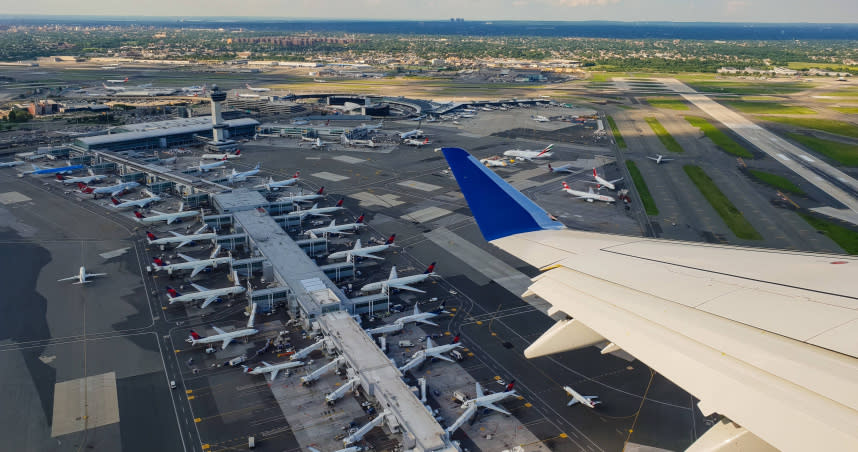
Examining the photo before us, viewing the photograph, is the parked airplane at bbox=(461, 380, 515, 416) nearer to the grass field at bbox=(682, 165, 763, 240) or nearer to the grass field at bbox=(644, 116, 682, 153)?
the grass field at bbox=(682, 165, 763, 240)

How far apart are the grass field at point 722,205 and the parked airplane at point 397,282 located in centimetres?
4131

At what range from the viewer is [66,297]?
175 feet

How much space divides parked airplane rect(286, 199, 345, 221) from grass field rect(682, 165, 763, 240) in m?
53.7

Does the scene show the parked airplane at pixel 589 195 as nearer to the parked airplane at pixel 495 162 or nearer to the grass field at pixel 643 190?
the grass field at pixel 643 190

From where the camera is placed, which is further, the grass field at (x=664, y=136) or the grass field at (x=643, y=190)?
the grass field at (x=664, y=136)

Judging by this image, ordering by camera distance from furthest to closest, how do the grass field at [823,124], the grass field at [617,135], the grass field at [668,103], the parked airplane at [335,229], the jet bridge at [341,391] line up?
the grass field at [668,103], the grass field at [823,124], the grass field at [617,135], the parked airplane at [335,229], the jet bridge at [341,391]

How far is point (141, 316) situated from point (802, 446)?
171 ft

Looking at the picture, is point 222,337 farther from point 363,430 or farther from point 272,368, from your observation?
point 363,430

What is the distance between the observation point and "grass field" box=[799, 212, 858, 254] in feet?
217

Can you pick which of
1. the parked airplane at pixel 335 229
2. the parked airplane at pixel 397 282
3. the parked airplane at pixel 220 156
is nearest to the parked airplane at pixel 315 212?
the parked airplane at pixel 335 229

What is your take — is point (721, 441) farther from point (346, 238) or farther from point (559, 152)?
point (559, 152)

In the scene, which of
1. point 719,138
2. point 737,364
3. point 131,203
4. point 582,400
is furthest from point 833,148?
point 131,203

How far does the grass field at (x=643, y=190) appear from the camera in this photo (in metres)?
81.0

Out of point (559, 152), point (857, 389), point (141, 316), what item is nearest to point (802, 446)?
point (857, 389)
